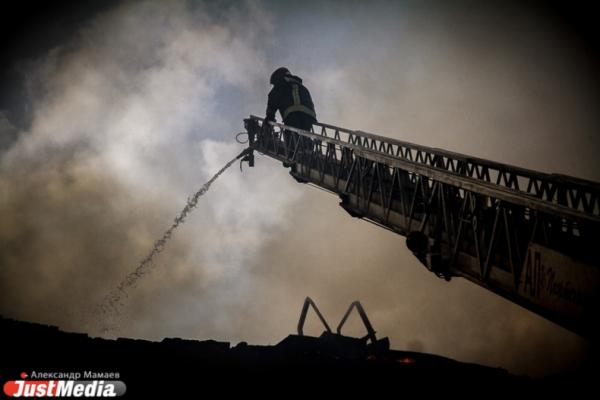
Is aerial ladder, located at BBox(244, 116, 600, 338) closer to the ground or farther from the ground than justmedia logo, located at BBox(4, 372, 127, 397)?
farther from the ground

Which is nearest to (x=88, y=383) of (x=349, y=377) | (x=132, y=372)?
(x=132, y=372)

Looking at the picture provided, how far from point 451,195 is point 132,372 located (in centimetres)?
521

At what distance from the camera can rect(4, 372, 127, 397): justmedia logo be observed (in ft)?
13.0

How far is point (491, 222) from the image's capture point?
15.6 feet

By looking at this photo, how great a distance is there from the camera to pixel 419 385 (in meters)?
5.33

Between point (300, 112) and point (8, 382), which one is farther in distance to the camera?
point (300, 112)

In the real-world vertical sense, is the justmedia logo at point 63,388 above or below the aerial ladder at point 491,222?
below

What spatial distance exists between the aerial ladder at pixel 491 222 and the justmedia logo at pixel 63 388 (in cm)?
476

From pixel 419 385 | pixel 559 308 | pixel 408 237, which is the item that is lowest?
pixel 419 385

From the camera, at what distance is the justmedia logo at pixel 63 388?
3.96 m

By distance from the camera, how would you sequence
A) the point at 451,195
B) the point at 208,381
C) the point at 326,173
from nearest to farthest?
the point at 208,381
the point at 451,195
the point at 326,173

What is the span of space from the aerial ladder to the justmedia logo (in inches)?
187

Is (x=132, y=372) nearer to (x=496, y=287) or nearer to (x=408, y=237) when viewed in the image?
(x=408, y=237)

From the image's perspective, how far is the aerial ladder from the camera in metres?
3.59
